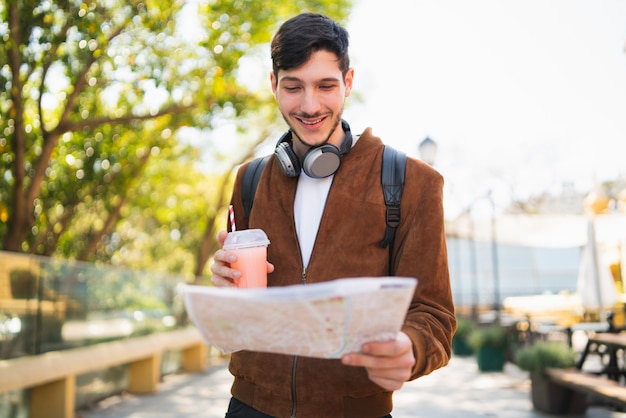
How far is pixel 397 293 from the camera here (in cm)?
126

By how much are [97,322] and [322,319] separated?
8.88m

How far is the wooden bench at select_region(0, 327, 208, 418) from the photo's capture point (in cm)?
708

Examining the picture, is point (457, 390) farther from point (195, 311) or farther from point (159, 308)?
point (195, 311)

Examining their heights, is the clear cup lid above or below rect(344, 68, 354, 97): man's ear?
below

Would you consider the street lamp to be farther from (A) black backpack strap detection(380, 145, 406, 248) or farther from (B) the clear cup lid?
(B) the clear cup lid

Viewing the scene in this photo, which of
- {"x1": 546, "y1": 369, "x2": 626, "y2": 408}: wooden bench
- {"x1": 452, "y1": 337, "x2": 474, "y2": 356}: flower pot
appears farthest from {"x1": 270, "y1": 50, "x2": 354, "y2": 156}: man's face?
{"x1": 452, "y1": 337, "x2": 474, "y2": 356}: flower pot

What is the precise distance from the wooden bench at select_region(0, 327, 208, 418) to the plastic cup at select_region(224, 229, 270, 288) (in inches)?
210

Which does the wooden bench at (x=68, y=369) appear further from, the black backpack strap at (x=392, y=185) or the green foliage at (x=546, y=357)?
the black backpack strap at (x=392, y=185)

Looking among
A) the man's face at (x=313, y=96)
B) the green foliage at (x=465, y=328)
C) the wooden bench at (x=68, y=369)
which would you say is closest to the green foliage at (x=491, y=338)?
the green foliage at (x=465, y=328)

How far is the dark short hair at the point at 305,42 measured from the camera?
1928 millimetres

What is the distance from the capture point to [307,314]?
4.25 ft

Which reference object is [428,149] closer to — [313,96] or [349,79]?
[349,79]

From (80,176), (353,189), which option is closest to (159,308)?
(80,176)

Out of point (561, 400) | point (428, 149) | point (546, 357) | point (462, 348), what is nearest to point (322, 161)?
point (546, 357)
